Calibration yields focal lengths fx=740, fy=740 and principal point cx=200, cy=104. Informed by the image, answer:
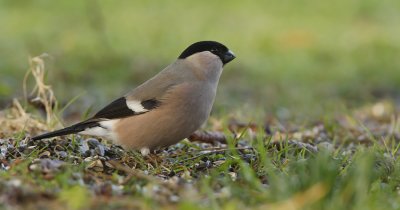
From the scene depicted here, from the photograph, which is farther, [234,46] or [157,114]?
[234,46]

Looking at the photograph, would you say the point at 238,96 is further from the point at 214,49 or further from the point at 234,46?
the point at 214,49

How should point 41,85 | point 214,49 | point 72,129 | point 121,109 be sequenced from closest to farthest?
point 72,129, point 121,109, point 214,49, point 41,85

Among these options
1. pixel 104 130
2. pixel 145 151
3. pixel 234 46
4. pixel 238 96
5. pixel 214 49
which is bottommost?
pixel 238 96

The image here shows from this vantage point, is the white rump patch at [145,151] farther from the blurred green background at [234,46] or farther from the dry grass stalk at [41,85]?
the blurred green background at [234,46]

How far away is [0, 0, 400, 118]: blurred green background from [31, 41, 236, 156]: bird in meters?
2.17

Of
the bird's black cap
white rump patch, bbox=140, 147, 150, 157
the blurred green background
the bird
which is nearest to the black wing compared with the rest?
the bird

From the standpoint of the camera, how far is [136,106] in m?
5.23

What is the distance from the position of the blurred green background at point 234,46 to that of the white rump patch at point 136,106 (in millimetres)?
2353

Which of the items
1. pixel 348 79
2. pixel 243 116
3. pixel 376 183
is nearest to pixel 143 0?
pixel 348 79

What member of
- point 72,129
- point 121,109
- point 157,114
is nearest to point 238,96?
point 121,109

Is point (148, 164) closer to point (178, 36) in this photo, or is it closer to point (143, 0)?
point (178, 36)

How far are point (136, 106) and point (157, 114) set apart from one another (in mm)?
202

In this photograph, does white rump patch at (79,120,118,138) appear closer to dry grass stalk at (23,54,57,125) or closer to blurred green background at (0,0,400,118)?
dry grass stalk at (23,54,57,125)

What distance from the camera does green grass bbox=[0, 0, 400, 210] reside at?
11.6ft
